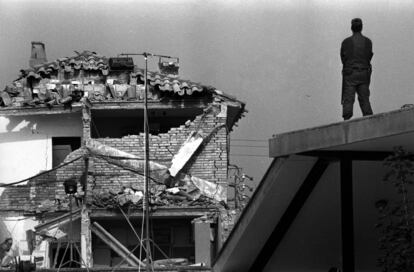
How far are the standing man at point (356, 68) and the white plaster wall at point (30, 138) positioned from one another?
77.8 feet

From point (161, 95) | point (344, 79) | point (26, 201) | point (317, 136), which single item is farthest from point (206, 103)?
point (317, 136)

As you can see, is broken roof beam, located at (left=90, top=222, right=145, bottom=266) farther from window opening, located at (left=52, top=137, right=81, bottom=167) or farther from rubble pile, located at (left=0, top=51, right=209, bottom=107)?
rubble pile, located at (left=0, top=51, right=209, bottom=107)

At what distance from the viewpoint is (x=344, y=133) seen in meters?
12.2

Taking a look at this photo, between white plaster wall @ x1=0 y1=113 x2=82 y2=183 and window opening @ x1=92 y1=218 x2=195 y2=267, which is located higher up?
white plaster wall @ x1=0 y1=113 x2=82 y2=183

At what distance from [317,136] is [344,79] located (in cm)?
264

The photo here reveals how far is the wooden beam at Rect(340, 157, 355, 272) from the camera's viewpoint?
13367 mm

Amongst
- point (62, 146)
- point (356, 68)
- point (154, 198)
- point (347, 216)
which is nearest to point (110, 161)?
point (154, 198)

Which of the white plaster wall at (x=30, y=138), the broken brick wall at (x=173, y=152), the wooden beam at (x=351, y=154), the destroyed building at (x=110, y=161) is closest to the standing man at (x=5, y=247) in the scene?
the destroyed building at (x=110, y=161)

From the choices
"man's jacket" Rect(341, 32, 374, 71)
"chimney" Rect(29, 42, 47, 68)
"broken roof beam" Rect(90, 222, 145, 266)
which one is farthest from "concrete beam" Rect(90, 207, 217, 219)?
"man's jacket" Rect(341, 32, 374, 71)

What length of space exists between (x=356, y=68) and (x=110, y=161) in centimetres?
2195

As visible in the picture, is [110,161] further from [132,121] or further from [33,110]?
[33,110]

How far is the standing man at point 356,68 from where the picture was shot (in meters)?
14.9

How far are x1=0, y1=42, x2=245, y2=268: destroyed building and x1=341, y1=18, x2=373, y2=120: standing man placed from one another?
20.3 m

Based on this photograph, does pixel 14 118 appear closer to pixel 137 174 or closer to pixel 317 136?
pixel 137 174
